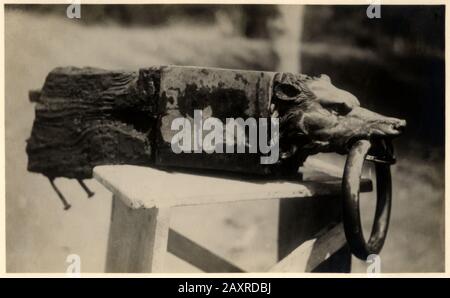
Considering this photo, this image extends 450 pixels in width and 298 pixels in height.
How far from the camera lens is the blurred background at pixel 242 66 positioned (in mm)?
1507

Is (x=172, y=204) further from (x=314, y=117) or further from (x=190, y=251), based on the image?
(x=190, y=251)

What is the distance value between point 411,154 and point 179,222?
38.0 inches

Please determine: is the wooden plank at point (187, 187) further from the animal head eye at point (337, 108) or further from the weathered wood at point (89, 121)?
the animal head eye at point (337, 108)

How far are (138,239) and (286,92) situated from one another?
44 centimetres

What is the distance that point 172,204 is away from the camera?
3.05 feet

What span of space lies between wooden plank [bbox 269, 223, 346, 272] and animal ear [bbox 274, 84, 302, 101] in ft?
1.06

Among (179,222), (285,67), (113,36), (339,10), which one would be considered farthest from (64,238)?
(339,10)

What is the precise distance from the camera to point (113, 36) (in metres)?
1.80

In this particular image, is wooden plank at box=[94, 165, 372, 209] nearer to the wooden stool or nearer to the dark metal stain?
the wooden stool

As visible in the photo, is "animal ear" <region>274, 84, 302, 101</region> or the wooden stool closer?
the wooden stool

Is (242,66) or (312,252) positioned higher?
(242,66)

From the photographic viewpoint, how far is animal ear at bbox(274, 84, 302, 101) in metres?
1.10

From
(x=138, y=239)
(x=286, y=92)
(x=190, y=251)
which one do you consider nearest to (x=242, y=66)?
(x=190, y=251)

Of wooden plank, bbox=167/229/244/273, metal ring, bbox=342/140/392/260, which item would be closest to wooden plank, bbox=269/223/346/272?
metal ring, bbox=342/140/392/260
